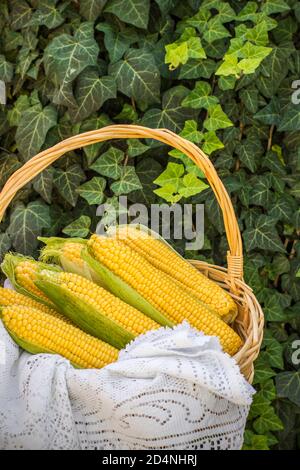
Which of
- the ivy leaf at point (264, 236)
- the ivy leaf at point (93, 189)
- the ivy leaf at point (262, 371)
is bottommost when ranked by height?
the ivy leaf at point (262, 371)

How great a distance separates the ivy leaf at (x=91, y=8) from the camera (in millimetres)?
1794

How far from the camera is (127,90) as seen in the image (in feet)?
5.98

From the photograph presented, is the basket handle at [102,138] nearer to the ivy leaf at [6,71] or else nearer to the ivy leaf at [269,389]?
the ivy leaf at [6,71]

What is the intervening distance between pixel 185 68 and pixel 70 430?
1040 millimetres

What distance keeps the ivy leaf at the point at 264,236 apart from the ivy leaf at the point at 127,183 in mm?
345

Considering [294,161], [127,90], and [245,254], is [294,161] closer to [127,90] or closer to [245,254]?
[245,254]

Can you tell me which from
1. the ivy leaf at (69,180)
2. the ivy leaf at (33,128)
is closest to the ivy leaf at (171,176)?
the ivy leaf at (69,180)

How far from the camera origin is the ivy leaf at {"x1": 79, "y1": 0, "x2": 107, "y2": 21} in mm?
1794

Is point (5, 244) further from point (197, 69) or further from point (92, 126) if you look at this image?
point (197, 69)

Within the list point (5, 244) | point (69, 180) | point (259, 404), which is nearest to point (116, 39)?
point (69, 180)

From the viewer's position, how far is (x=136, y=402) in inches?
46.7

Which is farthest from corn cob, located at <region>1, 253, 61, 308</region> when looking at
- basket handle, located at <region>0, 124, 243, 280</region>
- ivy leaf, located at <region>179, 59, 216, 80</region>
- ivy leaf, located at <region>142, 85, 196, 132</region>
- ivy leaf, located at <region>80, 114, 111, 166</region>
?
ivy leaf, located at <region>179, 59, 216, 80</region>
